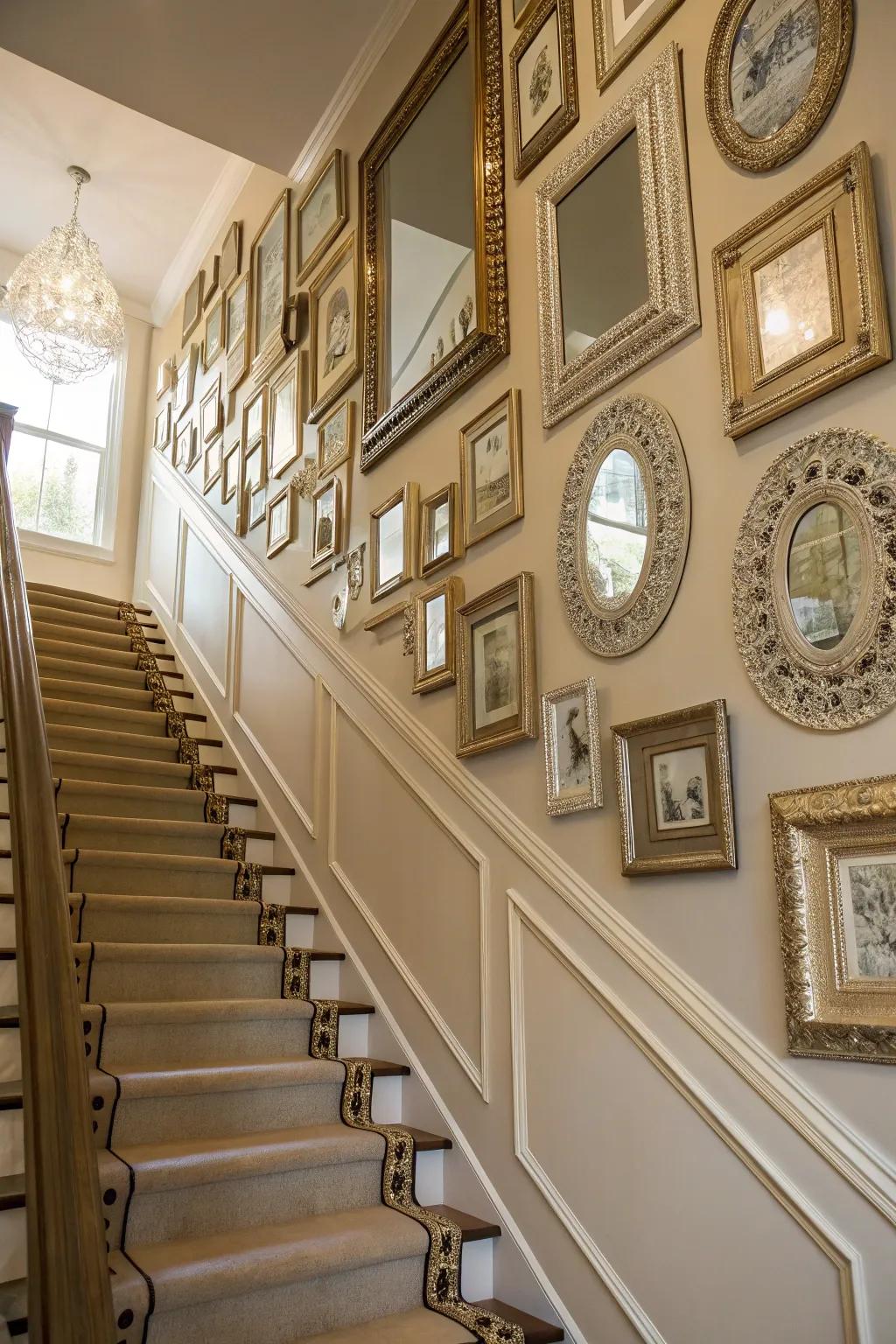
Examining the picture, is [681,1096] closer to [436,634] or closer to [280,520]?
[436,634]

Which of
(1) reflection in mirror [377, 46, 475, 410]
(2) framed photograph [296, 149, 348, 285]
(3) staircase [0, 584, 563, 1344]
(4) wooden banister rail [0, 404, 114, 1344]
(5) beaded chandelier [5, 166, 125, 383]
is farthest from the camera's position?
(5) beaded chandelier [5, 166, 125, 383]

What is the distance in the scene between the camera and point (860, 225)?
1.83 m

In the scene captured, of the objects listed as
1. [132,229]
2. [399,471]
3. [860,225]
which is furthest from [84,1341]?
[132,229]

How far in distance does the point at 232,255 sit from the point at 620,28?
3597 millimetres

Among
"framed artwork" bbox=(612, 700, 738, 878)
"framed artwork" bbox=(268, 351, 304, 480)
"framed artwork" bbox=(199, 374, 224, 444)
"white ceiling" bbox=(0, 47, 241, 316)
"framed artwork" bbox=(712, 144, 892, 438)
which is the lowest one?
"framed artwork" bbox=(612, 700, 738, 878)

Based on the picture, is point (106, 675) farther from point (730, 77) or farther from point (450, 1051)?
point (730, 77)

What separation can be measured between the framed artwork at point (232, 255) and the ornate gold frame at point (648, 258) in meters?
3.36

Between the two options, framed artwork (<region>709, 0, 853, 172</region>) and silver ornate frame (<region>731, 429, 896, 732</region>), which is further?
framed artwork (<region>709, 0, 853, 172</region>)

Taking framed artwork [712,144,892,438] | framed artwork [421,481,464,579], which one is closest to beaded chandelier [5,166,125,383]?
framed artwork [421,481,464,579]

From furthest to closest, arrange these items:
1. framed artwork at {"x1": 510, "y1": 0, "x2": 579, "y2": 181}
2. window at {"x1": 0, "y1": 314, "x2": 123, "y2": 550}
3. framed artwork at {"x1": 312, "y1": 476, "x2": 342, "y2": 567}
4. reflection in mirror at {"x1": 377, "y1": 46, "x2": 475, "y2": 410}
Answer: window at {"x1": 0, "y1": 314, "x2": 123, "y2": 550}
framed artwork at {"x1": 312, "y1": 476, "x2": 342, "y2": 567}
reflection in mirror at {"x1": 377, "y1": 46, "x2": 475, "y2": 410}
framed artwork at {"x1": 510, "y1": 0, "x2": 579, "y2": 181}

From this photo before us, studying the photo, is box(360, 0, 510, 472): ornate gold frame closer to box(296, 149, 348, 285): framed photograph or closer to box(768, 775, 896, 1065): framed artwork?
box(296, 149, 348, 285): framed photograph

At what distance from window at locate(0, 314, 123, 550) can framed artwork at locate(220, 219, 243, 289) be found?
1.86 meters

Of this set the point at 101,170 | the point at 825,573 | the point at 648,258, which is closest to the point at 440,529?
the point at 648,258

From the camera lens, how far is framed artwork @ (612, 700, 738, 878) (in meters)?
2.00
